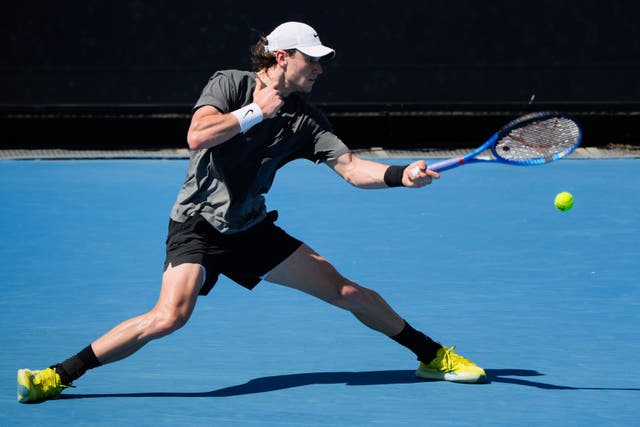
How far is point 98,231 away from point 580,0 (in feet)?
22.9

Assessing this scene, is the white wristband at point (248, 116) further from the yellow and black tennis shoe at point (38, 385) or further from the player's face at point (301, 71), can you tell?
the yellow and black tennis shoe at point (38, 385)

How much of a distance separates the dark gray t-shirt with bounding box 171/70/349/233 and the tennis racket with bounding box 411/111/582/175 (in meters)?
0.87

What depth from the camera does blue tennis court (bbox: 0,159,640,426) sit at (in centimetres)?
479

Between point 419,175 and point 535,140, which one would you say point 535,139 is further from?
point 419,175

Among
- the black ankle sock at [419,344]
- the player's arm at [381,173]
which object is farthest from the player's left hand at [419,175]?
the black ankle sock at [419,344]

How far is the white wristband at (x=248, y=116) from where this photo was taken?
473cm

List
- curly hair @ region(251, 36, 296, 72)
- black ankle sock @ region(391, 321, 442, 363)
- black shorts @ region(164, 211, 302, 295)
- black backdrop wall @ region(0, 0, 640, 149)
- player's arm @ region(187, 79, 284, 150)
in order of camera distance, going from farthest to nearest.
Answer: black backdrop wall @ region(0, 0, 640, 149) → black ankle sock @ region(391, 321, 442, 363) → curly hair @ region(251, 36, 296, 72) → black shorts @ region(164, 211, 302, 295) → player's arm @ region(187, 79, 284, 150)

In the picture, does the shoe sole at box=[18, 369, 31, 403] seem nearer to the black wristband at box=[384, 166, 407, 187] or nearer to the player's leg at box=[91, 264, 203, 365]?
the player's leg at box=[91, 264, 203, 365]

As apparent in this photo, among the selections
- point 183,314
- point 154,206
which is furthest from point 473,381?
point 154,206

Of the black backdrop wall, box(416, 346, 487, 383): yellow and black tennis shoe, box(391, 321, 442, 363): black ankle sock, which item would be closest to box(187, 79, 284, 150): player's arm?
box(391, 321, 442, 363): black ankle sock

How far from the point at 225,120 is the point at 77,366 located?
3.75 ft

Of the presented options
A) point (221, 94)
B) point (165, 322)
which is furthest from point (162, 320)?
point (221, 94)

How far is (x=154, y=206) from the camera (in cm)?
1028

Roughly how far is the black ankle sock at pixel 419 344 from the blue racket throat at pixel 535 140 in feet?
2.66
